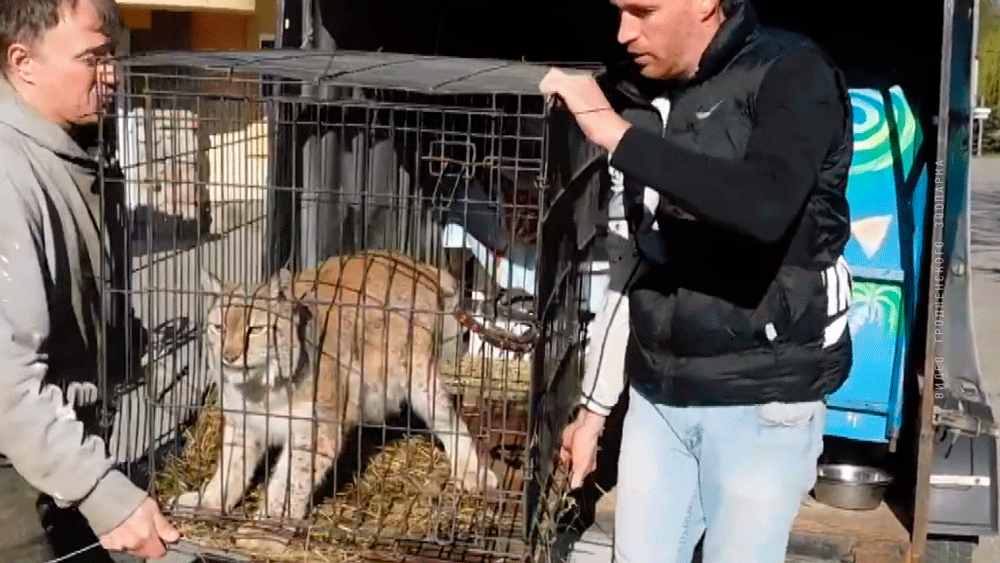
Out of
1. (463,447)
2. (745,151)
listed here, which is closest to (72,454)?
(745,151)

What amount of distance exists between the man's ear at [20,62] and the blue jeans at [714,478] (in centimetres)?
162

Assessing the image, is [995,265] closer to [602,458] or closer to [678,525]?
[602,458]

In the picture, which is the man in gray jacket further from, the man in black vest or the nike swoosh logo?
the nike swoosh logo

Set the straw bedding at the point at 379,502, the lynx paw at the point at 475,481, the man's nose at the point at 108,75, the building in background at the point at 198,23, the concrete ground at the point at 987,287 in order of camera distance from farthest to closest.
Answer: the building in background at the point at 198,23 < the concrete ground at the point at 987,287 < the lynx paw at the point at 475,481 < the straw bedding at the point at 379,502 < the man's nose at the point at 108,75

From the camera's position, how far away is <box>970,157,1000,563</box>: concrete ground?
24.4 ft

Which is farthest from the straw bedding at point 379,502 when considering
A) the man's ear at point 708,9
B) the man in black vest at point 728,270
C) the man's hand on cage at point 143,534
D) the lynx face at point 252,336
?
the man's ear at point 708,9

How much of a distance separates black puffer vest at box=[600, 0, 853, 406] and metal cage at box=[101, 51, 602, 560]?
40 cm

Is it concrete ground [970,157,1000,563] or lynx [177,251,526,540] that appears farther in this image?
concrete ground [970,157,1000,563]

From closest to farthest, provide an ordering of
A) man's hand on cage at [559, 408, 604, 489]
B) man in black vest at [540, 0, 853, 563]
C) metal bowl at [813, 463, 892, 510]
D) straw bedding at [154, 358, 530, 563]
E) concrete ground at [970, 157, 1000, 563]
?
man in black vest at [540, 0, 853, 563], man's hand on cage at [559, 408, 604, 489], straw bedding at [154, 358, 530, 563], metal bowl at [813, 463, 892, 510], concrete ground at [970, 157, 1000, 563]

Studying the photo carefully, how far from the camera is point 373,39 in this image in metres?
5.13

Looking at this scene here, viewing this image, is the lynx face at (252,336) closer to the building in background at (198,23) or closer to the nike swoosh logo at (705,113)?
the nike swoosh logo at (705,113)

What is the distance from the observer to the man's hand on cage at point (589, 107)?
2418 millimetres

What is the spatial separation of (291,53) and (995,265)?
36.0ft

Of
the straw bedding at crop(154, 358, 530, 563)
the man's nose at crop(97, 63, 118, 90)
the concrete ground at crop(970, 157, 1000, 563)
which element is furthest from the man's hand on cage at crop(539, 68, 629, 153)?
the concrete ground at crop(970, 157, 1000, 563)
